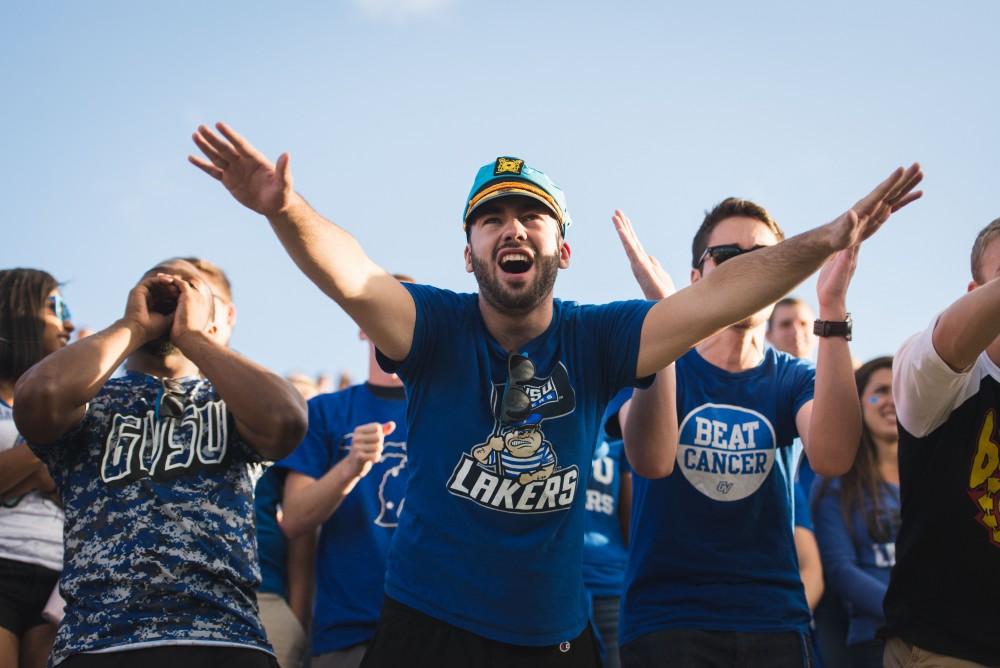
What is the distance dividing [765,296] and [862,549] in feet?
9.74

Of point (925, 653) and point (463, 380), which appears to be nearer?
point (463, 380)

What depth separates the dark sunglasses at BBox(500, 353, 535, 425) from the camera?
3.20 meters

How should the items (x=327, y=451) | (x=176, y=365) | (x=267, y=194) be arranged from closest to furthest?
(x=267, y=194) < (x=176, y=365) < (x=327, y=451)

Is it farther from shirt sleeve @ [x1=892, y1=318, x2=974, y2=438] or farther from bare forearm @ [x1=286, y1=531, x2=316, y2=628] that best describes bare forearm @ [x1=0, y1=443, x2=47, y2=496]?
shirt sleeve @ [x1=892, y1=318, x2=974, y2=438]

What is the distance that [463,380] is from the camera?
10.7 feet

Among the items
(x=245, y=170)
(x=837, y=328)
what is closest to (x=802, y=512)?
(x=837, y=328)

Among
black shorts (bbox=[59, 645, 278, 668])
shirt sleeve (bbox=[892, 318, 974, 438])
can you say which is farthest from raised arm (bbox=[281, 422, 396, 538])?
shirt sleeve (bbox=[892, 318, 974, 438])

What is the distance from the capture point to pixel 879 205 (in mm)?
3264

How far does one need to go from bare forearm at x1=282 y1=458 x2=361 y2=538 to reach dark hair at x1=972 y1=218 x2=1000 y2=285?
9.01 feet

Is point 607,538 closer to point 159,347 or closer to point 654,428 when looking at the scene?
point 654,428

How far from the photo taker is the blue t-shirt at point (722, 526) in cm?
392

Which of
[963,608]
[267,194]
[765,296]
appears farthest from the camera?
[963,608]

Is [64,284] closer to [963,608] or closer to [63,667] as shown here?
[63,667]

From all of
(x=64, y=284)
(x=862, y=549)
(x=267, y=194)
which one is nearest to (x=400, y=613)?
(x=267, y=194)
